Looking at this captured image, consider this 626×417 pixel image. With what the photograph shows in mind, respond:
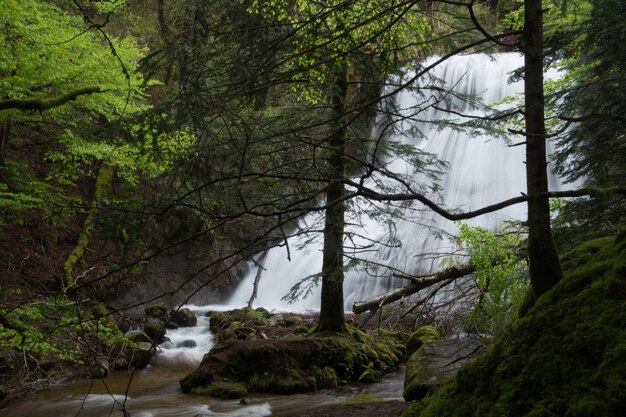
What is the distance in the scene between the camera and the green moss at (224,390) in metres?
8.26

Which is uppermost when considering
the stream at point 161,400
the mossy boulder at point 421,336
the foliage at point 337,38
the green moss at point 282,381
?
the foliage at point 337,38

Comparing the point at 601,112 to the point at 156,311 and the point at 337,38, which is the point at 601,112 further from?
the point at 156,311

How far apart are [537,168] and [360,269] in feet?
26.0

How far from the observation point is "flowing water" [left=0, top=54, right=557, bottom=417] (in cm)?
799

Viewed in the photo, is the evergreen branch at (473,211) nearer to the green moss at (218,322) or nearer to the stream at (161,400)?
the stream at (161,400)

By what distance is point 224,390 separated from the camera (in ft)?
27.4

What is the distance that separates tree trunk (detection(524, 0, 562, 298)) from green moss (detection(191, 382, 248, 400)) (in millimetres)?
6282

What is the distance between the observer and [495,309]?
176 inches

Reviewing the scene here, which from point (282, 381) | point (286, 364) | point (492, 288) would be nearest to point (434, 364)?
point (492, 288)

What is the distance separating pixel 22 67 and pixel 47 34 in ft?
2.74

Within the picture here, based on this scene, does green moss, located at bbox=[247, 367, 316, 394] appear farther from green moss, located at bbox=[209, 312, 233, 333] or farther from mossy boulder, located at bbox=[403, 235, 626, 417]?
mossy boulder, located at bbox=[403, 235, 626, 417]

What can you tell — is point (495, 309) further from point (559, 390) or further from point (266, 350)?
point (266, 350)

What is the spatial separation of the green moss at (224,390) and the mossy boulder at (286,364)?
0.16 m

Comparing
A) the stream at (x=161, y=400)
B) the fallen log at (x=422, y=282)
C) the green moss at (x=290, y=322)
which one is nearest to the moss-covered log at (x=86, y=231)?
the stream at (x=161, y=400)
